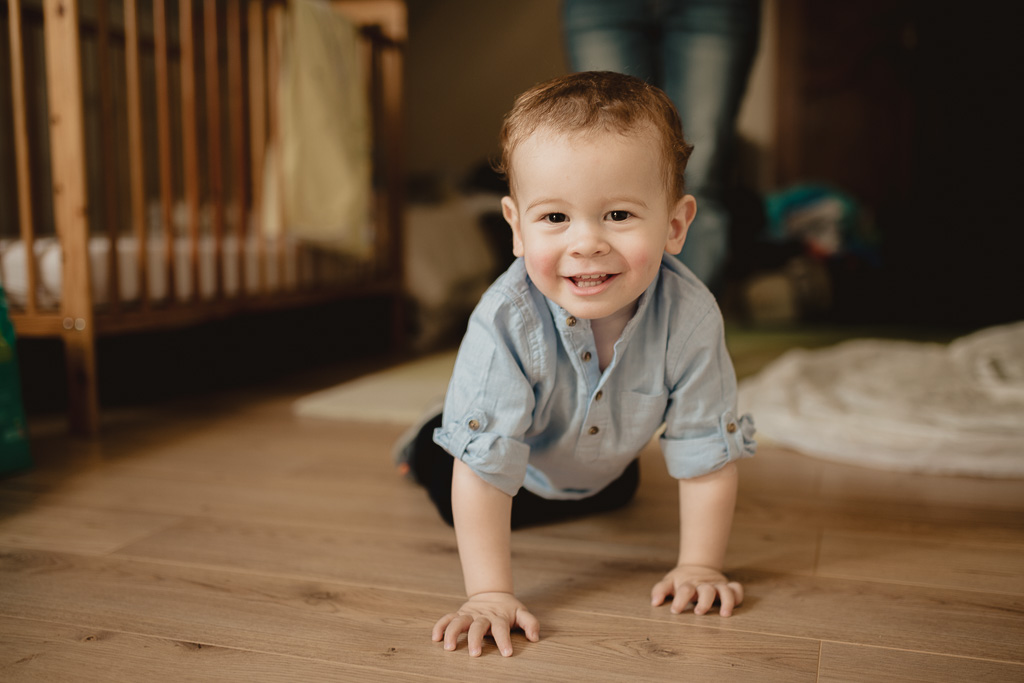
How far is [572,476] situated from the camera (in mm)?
898

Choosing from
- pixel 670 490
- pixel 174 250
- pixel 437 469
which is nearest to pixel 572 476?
pixel 437 469

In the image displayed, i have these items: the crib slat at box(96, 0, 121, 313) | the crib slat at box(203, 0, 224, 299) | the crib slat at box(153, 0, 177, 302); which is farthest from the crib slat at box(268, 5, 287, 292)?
the crib slat at box(96, 0, 121, 313)

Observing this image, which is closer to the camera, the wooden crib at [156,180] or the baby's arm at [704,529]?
the baby's arm at [704,529]

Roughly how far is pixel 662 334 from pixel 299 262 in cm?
146

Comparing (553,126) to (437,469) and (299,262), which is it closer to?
(437,469)

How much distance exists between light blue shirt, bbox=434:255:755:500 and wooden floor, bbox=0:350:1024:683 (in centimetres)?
14

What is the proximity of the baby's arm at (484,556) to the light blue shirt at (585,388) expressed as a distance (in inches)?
0.7

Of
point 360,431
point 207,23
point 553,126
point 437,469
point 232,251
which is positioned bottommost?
point 360,431

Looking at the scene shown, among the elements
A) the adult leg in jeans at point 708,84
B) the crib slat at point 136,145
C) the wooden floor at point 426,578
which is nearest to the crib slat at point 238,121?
the crib slat at point 136,145

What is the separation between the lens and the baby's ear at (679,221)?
29.8 inches

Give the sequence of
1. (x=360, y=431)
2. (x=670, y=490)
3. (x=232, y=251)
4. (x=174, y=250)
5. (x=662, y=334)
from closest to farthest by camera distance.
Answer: (x=662, y=334) < (x=670, y=490) < (x=360, y=431) < (x=174, y=250) < (x=232, y=251)

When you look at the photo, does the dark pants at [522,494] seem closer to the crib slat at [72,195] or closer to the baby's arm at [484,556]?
the baby's arm at [484,556]

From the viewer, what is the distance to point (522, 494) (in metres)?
0.99

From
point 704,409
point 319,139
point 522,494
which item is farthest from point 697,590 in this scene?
point 319,139
